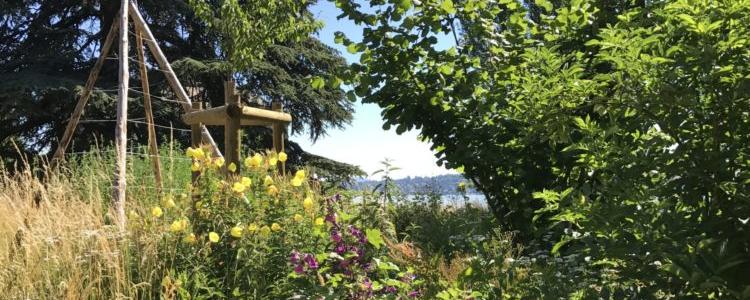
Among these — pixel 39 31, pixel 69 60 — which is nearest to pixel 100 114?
pixel 69 60

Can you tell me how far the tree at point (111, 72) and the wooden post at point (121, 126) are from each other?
21.4ft

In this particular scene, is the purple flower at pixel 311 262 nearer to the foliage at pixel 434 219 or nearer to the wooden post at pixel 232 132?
the foliage at pixel 434 219

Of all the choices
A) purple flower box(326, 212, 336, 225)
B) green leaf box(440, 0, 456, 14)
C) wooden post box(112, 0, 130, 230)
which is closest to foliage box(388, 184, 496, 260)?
purple flower box(326, 212, 336, 225)

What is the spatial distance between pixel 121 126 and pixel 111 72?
9.22 m

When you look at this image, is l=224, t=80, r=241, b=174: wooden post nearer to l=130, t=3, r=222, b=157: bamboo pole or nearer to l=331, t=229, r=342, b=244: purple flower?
l=130, t=3, r=222, b=157: bamboo pole

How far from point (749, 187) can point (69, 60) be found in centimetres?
1421

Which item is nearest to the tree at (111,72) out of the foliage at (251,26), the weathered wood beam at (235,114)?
the foliage at (251,26)

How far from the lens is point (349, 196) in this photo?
3.12 metres

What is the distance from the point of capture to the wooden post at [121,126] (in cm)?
480

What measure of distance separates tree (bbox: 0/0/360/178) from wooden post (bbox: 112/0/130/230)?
21.4 feet

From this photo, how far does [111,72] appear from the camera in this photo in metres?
14.0

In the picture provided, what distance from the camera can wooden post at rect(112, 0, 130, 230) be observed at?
4.80 meters

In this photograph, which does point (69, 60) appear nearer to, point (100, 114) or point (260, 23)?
point (100, 114)

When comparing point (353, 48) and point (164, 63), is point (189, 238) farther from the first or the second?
point (164, 63)
